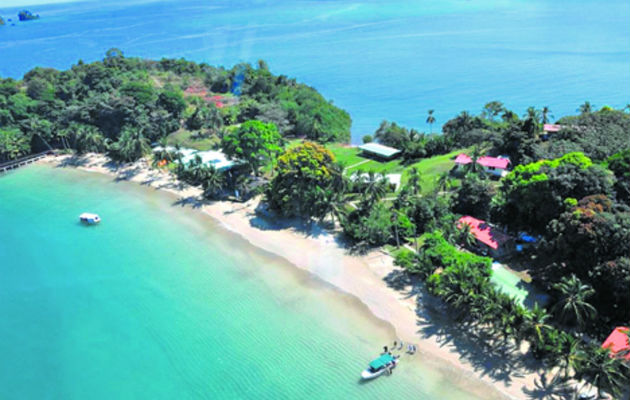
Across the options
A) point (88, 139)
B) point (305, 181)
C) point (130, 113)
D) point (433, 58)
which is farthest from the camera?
point (433, 58)

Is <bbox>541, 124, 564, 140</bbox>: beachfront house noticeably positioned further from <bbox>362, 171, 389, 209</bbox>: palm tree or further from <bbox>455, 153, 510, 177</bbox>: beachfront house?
<bbox>362, 171, 389, 209</bbox>: palm tree

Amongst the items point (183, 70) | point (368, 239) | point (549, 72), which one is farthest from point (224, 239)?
point (549, 72)

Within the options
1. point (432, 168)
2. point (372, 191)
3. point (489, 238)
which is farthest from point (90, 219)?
point (489, 238)

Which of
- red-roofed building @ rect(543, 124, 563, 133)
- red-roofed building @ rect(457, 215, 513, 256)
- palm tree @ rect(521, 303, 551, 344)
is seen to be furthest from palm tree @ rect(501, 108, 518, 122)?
palm tree @ rect(521, 303, 551, 344)

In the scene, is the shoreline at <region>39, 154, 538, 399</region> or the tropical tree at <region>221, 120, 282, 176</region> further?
the tropical tree at <region>221, 120, 282, 176</region>

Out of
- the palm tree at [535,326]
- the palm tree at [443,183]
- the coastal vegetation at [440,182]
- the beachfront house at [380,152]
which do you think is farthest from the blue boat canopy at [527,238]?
the beachfront house at [380,152]

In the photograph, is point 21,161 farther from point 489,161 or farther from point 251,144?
point 489,161
